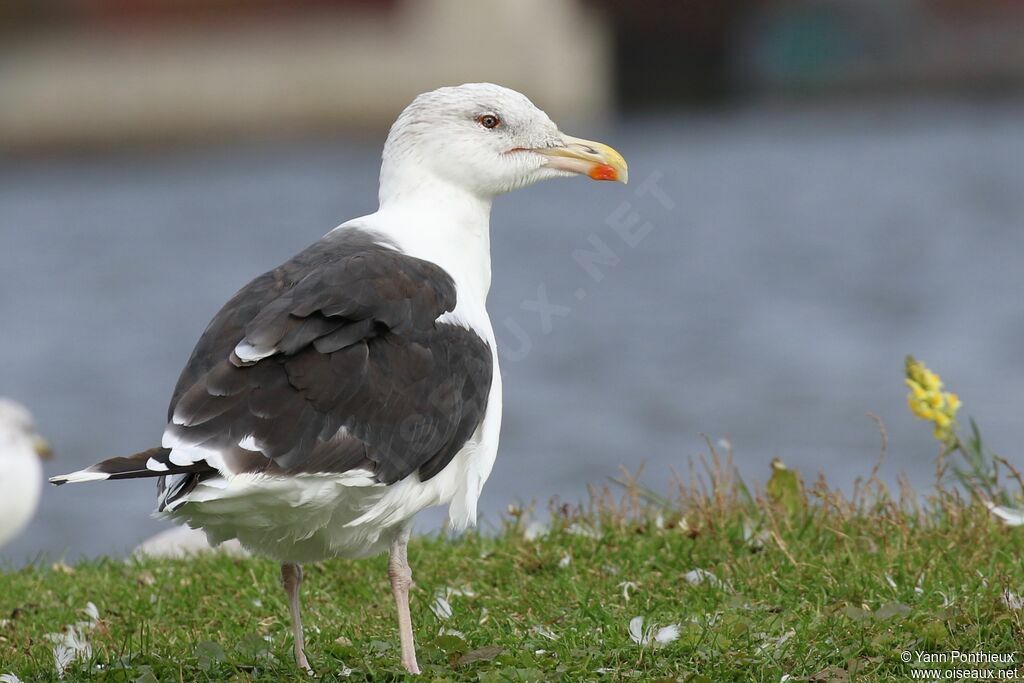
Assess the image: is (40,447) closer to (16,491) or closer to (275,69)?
(16,491)

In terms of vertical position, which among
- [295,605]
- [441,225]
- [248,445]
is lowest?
[295,605]

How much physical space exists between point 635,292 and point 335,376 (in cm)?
2337

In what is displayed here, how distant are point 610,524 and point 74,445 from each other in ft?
42.2

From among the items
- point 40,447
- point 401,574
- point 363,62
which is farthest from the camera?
point 363,62

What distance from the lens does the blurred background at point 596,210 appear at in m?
18.6

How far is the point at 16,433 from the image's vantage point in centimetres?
812

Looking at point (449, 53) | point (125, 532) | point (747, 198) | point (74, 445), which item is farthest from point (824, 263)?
point (449, 53)

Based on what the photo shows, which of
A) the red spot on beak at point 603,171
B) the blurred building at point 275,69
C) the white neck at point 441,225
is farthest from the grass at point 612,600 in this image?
the blurred building at point 275,69

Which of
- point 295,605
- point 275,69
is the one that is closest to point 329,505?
point 295,605

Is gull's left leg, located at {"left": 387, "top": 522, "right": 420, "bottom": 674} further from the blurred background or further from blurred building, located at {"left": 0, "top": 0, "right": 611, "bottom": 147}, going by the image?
blurred building, located at {"left": 0, "top": 0, "right": 611, "bottom": 147}

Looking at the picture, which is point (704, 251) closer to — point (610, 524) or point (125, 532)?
point (125, 532)

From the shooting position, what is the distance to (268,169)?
45656 millimetres

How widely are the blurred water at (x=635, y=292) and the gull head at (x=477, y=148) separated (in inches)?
148

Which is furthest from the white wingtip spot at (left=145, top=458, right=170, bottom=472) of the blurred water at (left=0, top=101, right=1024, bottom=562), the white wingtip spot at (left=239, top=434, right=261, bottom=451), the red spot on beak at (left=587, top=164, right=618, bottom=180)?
the blurred water at (left=0, top=101, right=1024, bottom=562)
